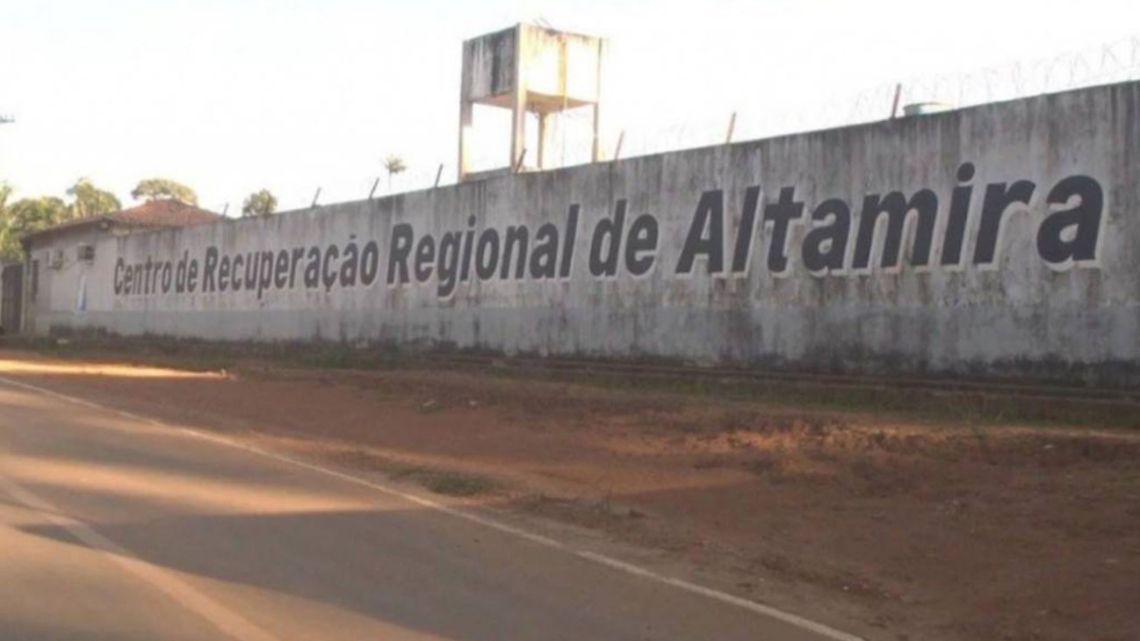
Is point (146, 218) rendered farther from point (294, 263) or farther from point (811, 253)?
point (811, 253)

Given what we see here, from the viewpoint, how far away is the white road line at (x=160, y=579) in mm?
6769

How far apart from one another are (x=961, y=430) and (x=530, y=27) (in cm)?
1871

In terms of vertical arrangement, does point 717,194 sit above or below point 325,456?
above

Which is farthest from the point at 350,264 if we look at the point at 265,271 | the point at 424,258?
the point at 265,271

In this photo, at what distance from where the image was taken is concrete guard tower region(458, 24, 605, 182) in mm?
30016

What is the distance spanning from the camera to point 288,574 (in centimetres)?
824

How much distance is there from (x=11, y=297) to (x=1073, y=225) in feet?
189

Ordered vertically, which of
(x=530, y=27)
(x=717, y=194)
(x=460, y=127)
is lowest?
(x=717, y=194)

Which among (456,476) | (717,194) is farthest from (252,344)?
(456,476)

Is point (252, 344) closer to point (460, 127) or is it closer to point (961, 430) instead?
point (460, 127)

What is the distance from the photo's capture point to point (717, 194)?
71.8ft

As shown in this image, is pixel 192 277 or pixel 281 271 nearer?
pixel 281 271

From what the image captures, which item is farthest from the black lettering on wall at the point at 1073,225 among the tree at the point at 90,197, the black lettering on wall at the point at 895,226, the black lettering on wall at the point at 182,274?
the tree at the point at 90,197

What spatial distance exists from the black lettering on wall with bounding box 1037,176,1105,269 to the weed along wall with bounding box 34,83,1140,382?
2 cm
